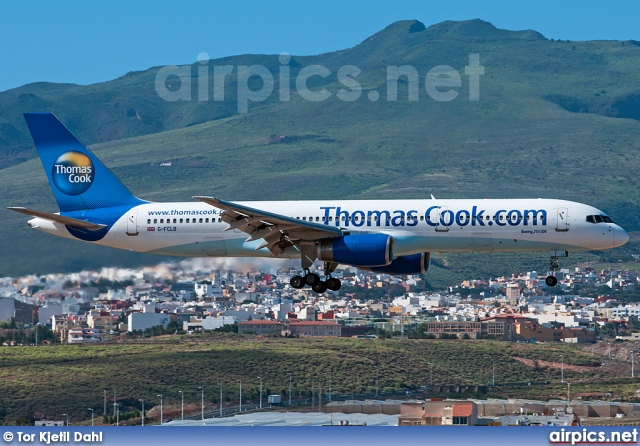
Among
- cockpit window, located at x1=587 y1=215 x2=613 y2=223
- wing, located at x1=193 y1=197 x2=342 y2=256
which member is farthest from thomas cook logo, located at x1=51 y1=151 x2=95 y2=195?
cockpit window, located at x1=587 y1=215 x2=613 y2=223

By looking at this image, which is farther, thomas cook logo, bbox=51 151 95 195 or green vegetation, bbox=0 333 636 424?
green vegetation, bbox=0 333 636 424

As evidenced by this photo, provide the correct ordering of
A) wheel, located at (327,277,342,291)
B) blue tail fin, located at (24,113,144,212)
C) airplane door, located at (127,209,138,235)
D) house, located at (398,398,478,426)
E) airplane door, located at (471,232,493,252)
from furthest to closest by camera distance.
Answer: blue tail fin, located at (24,113,144,212) < airplane door, located at (127,209,138,235) < wheel, located at (327,277,342,291) < airplane door, located at (471,232,493,252) < house, located at (398,398,478,426)

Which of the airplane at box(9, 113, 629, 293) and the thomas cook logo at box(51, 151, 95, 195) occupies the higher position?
the thomas cook logo at box(51, 151, 95, 195)

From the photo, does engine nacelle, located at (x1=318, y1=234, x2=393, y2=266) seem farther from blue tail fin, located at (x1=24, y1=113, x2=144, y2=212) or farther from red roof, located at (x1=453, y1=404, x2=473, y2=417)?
blue tail fin, located at (x1=24, y1=113, x2=144, y2=212)

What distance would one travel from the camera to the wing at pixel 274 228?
5833 centimetres

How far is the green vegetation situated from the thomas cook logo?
1526 centimetres

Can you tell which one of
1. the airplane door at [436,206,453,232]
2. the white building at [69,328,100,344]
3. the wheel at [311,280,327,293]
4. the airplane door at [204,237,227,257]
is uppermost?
the airplane door at [436,206,453,232]

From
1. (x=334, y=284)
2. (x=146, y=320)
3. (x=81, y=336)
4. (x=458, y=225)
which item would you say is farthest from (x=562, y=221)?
(x=146, y=320)

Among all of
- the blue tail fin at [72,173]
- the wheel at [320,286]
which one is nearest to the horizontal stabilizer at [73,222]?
the blue tail fin at [72,173]

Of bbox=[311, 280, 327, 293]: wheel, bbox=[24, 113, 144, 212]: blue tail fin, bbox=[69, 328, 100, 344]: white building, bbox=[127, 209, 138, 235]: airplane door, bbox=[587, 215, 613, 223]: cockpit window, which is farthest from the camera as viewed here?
bbox=[69, 328, 100, 344]: white building

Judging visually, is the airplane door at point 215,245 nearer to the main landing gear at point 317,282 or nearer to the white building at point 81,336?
the main landing gear at point 317,282

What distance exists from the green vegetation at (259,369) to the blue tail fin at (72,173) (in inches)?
594

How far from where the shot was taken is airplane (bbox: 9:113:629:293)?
59.6 m

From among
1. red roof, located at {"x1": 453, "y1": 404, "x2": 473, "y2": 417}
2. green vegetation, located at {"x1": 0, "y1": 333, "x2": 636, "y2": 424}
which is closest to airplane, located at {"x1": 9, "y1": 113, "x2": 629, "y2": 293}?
red roof, located at {"x1": 453, "y1": 404, "x2": 473, "y2": 417}
